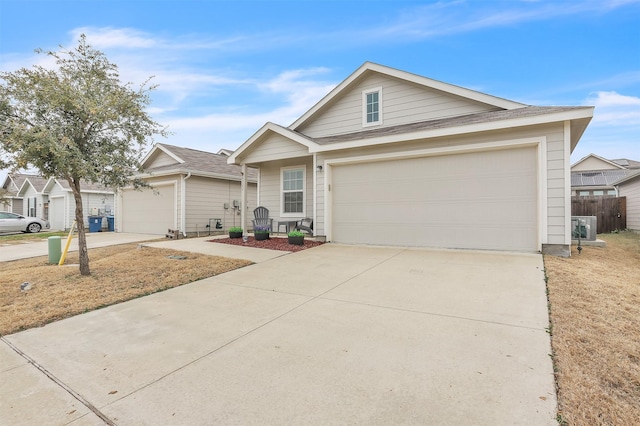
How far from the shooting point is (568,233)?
6.31 m

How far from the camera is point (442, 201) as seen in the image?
7613mm

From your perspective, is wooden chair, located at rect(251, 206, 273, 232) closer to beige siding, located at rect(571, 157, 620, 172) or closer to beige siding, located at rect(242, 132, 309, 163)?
beige siding, located at rect(242, 132, 309, 163)

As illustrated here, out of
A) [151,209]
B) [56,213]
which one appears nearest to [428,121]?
[151,209]

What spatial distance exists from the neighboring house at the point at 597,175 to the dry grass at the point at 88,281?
25800mm

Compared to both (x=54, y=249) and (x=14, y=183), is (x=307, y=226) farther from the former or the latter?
(x=14, y=183)

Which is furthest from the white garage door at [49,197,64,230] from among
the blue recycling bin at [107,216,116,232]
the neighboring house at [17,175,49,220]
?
the blue recycling bin at [107,216,116,232]

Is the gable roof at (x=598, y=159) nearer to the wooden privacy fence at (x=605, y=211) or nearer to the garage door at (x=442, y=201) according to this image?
the wooden privacy fence at (x=605, y=211)

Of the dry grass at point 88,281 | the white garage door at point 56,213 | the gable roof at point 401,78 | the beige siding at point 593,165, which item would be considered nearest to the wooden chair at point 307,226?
the dry grass at point 88,281

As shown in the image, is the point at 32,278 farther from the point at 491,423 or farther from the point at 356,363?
the point at 491,423

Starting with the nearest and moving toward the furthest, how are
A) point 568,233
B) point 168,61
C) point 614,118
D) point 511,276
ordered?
point 511,276 → point 568,233 → point 168,61 → point 614,118

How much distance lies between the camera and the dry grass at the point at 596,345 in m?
1.84

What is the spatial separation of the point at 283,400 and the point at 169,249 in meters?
7.66

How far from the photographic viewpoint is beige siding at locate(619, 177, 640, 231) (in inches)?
546

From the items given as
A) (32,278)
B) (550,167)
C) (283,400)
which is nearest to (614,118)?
(550,167)
